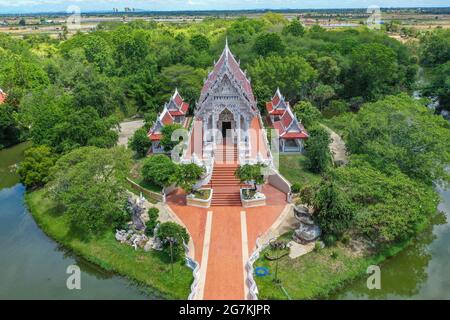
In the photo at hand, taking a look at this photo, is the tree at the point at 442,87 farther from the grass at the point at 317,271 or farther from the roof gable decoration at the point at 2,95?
the roof gable decoration at the point at 2,95

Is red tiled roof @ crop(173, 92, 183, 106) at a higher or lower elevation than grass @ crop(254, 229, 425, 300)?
higher

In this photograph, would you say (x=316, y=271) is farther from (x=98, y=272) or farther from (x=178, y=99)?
(x=178, y=99)

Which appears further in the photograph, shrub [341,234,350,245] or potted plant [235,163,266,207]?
potted plant [235,163,266,207]

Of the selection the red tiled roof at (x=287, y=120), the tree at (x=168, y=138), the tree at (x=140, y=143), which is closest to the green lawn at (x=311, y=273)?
the tree at (x=168, y=138)

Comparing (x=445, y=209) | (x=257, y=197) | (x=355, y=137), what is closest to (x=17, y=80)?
(x=257, y=197)

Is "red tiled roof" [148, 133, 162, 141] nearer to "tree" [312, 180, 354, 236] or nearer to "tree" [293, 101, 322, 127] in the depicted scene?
"tree" [293, 101, 322, 127]

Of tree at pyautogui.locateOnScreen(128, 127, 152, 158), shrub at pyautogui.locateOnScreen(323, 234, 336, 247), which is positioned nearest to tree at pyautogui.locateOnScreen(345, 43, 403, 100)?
tree at pyautogui.locateOnScreen(128, 127, 152, 158)

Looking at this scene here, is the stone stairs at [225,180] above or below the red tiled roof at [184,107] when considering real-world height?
below
